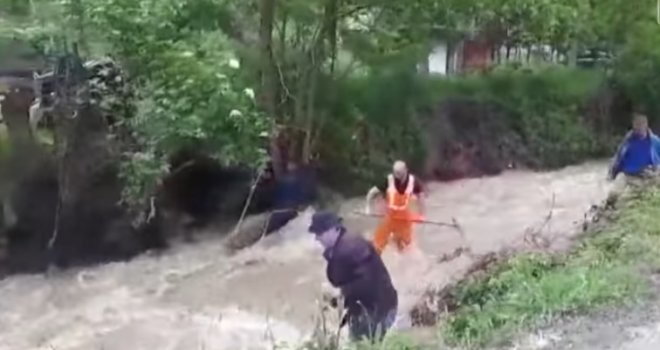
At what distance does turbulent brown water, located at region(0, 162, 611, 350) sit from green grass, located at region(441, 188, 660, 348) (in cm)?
151

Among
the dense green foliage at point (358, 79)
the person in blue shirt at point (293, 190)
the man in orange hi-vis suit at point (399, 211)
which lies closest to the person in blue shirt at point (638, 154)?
the man in orange hi-vis suit at point (399, 211)

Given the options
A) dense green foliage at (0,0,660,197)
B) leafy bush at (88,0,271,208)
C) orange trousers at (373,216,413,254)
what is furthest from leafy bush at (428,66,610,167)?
orange trousers at (373,216,413,254)

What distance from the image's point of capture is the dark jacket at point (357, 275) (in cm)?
781

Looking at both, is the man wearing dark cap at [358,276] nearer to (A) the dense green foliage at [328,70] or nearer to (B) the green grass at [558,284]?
(B) the green grass at [558,284]

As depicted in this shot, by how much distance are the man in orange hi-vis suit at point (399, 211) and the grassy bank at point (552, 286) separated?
4.25 m

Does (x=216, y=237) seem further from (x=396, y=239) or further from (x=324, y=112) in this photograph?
(x=396, y=239)

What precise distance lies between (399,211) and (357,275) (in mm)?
5186

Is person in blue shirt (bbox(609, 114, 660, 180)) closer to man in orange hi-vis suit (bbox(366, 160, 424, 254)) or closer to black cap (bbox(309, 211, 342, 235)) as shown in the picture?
man in orange hi-vis suit (bbox(366, 160, 424, 254))

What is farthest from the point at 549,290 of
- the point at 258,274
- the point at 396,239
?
the point at 258,274

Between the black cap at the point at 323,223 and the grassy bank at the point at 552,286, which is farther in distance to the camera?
the black cap at the point at 323,223

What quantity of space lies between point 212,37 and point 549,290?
→ 9.60 m

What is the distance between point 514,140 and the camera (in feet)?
76.0

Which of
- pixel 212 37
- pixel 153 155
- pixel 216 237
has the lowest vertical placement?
pixel 216 237

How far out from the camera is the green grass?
5844 mm
